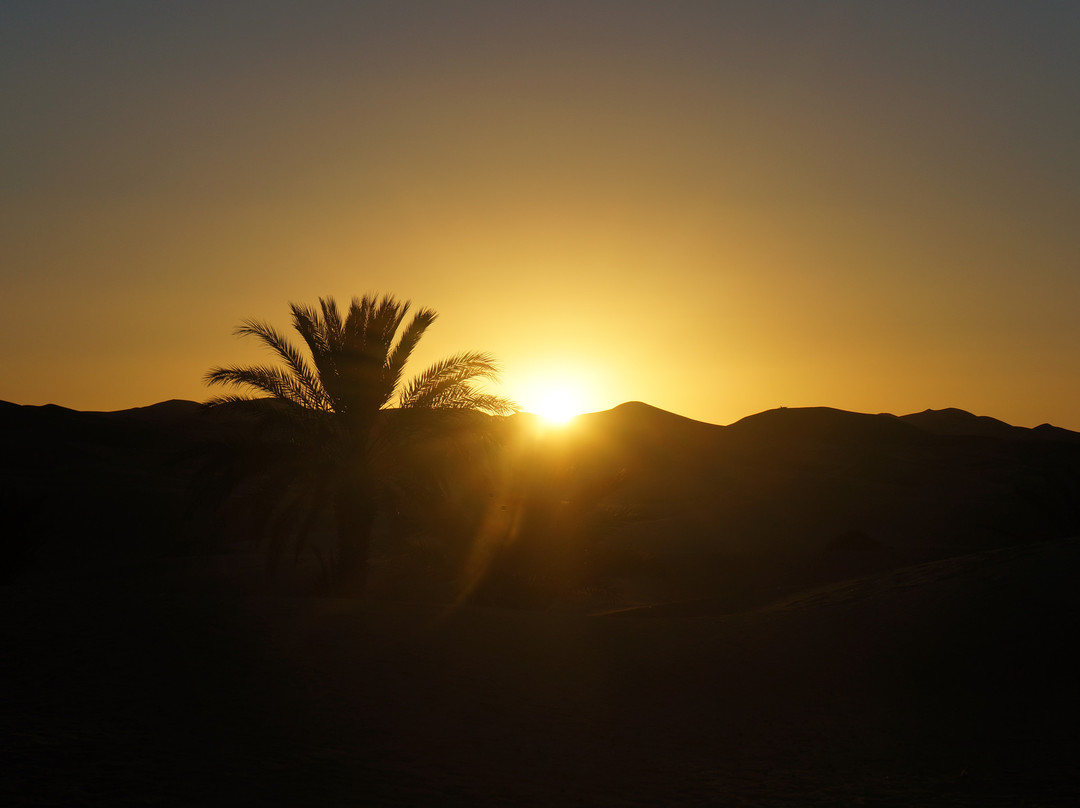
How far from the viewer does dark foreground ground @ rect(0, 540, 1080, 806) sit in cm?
634

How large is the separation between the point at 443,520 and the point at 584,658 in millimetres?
6939

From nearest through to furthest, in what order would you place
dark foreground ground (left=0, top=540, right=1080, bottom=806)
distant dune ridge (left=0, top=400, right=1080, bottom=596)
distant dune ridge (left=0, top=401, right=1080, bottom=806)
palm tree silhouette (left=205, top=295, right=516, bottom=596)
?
dark foreground ground (left=0, top=540, right=1080, bottom=806) → distant dune ridge (left=0, top=401, right=1080, bottom=806) → palm tree silhouette (left=205, top=295, right=516, bottom=596) → distant dune ridge (left=0, top=400, right=1080, bottom=596)

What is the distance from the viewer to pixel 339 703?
8.12m

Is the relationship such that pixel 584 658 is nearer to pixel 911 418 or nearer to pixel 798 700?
pixel 798 700

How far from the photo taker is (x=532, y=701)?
9.09 m

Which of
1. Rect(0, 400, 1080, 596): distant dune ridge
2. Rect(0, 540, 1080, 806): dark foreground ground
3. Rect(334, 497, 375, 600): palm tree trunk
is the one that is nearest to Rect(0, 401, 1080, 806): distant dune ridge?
Rect(0, 540, 1080, 806): dark foreground ground

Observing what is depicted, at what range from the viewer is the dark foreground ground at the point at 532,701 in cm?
634

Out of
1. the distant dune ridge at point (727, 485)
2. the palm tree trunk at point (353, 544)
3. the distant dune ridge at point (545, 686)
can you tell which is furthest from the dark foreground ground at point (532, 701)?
the distant dune ridge at point (727, 485)

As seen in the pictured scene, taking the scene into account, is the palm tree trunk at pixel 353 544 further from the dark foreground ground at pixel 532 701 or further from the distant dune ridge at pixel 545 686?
the dark foreground ground at pixel 532 701

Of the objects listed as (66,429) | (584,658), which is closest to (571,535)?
(584,658)

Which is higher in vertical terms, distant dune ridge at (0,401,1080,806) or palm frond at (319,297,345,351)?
palm frond at (319,297,345,351)

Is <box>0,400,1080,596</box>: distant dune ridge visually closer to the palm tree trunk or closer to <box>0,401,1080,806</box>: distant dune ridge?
the palm tree trunk

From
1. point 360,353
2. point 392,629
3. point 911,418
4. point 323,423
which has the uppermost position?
point 911,418

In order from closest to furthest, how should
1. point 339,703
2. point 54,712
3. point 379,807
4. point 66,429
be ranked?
point 379,807, point 54,712, point 339,703, point 66,429
